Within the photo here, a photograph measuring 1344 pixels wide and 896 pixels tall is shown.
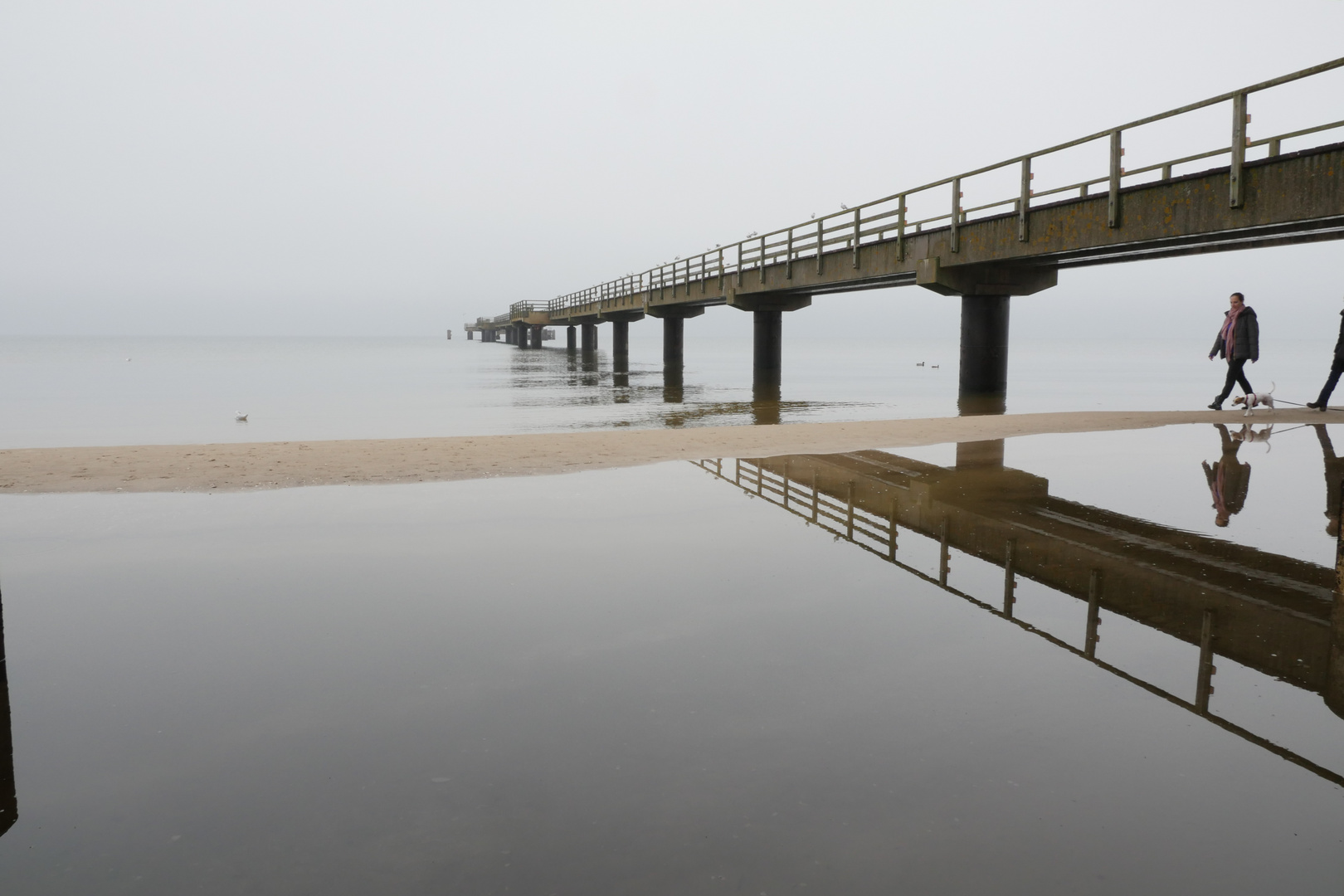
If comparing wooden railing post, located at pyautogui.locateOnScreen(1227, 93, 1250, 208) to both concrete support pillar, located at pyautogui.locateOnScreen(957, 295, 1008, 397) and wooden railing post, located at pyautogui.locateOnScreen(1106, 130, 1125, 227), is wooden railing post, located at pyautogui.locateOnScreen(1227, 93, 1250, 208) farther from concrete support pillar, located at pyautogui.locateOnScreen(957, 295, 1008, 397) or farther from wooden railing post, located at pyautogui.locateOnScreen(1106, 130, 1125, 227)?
concrete support pillar, located at pyautogui.locateOnScreen(957, 295, 1008, 397)

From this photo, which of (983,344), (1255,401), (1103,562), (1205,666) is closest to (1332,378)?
(1255,401)

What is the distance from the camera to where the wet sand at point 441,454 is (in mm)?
9484

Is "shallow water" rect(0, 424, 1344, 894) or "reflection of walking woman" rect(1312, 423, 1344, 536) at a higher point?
"reflection of walking woman" rect(1312, 423, 1344, 536)

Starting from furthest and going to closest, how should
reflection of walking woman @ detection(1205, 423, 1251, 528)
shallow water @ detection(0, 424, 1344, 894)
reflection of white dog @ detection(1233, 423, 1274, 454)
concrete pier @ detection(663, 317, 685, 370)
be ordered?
1. concrete pier @ detection(663, 317, 685, 370)
2. reflection of white dog @ detection(1233, 423, 1274, 454)
3. reflection of walking woman @ detection(1205, 423, 1251, 528)
4. shallow water @ detection(0, 424, 1344, 894)

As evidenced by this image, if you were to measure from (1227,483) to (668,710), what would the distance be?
7.97 metres

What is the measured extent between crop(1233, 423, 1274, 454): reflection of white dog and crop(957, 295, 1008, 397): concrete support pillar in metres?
8.86

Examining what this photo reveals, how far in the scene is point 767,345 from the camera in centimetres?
3603

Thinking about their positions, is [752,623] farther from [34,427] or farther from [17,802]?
[34,427]

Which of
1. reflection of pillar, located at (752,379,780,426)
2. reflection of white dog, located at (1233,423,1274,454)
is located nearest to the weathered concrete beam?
reflection of pillar, located at (752,379,780,426)

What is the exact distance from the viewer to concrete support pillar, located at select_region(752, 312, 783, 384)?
35812 millimetres

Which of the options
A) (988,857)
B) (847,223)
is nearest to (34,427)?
(847,223)

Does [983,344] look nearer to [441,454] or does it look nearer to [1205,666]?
[441,454]

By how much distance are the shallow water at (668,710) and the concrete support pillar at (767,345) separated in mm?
29253

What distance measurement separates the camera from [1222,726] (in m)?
3.42
